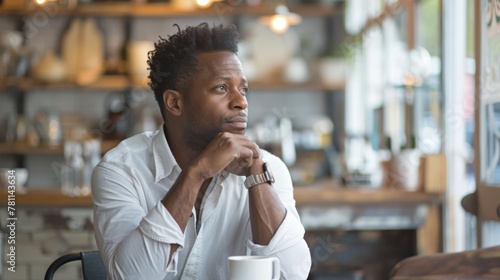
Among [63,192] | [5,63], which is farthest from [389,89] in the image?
[5,63]

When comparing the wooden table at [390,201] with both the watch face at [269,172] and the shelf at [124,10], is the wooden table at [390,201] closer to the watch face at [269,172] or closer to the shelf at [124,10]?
the watch face at [269,172]

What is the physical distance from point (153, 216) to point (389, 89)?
13.0 ft

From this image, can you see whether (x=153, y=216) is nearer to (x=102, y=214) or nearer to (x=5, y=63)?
(x=102, y=214)

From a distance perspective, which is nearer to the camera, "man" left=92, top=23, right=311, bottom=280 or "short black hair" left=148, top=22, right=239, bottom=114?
"man" left=92, top=23, right=311, bottom=280

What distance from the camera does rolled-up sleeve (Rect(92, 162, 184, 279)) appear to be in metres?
Answer: 1.75

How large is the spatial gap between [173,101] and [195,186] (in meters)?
0.35

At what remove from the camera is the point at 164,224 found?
1.76 m

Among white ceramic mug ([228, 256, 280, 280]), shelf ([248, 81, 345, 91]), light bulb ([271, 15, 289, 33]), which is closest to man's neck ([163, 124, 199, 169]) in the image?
white ceramic mug ([228, 256, 280, 280])

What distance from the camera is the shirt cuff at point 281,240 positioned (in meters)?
1.85

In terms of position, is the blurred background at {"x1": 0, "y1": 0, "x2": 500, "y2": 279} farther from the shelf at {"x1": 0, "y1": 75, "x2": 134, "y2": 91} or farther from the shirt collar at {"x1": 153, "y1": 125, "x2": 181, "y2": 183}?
the shirt collar at {"x1": 153, "y1": 125, "x2": 181, "y2": 183}

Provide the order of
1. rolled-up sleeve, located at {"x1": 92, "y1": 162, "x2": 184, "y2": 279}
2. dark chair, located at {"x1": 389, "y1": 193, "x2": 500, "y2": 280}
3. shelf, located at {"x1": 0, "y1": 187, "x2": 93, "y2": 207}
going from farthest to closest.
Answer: shelf, located at {"x1": 0, "y1": 187, "x2": 93, "y2": 207} → rolled-up sleeve, located at {"x1": 92, "y1": 162, "x2": 184, "y2": 279} → dark chair, located at {"x1": 389, "y1": 193, "x2": 500, "y2": 280}

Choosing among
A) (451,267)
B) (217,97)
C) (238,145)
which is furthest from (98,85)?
(451,267)

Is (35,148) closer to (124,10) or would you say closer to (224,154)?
(124,10)

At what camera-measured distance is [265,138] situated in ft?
20.2
